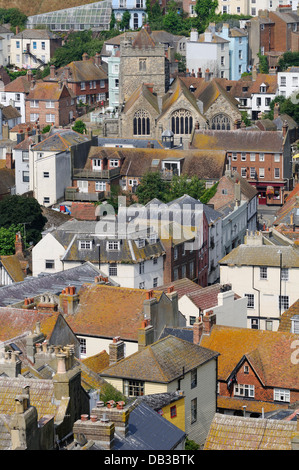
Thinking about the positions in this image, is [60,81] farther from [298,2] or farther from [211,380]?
[211,380]

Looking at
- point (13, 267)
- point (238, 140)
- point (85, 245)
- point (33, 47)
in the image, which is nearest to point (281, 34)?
point (33, 47)

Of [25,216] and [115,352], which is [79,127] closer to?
[25,216]

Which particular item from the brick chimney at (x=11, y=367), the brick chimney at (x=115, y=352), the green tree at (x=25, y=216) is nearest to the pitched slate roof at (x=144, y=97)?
the green tree at (x=25, y=216)

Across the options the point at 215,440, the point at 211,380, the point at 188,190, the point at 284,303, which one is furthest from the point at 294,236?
the point at 215,440

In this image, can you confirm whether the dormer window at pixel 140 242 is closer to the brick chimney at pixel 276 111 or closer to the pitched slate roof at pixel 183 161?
the pitched slate roof at pixel 183 161

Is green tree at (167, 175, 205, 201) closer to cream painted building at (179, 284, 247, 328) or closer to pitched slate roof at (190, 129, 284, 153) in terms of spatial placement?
pitched slate roof at (190, 129, 284, 153)
